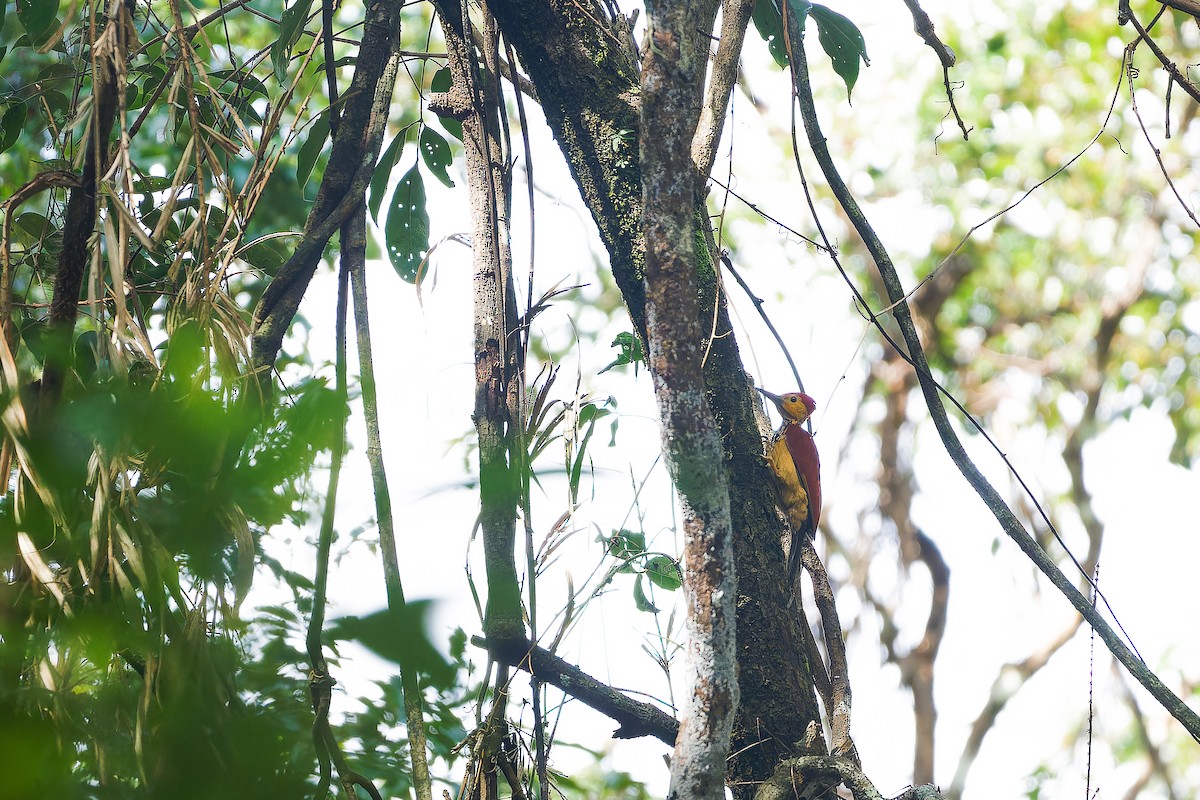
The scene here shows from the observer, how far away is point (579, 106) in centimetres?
152

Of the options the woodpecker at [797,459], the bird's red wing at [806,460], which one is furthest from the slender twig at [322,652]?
the bird's red wing at [806,460]

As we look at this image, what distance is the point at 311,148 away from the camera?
204 cm

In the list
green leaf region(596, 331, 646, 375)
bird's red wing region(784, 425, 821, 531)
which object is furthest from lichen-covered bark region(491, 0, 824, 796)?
bird's red wing region(784, 425, 821, 531)

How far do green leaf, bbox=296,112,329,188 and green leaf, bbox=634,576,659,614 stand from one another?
3.98 feet

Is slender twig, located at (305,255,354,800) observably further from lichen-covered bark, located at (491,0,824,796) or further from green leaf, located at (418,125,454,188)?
green leaf, located at (418,125,454,188)

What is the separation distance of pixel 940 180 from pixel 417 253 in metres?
7.59

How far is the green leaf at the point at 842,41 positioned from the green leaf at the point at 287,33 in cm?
112

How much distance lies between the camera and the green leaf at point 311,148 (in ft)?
6.69

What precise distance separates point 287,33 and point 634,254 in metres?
0.91

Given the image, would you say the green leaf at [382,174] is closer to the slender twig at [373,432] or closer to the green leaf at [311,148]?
the green leaf at [311,148]

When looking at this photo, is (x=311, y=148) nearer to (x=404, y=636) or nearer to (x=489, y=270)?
(x=489, y=270)

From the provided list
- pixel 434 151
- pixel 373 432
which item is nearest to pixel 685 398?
pixel 373 432

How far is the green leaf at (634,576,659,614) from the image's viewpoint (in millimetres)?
2168

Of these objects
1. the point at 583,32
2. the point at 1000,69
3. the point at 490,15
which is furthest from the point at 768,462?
the point at 1000,69
